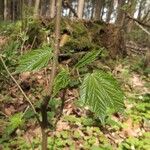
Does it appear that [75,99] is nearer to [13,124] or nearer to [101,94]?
[13,124]


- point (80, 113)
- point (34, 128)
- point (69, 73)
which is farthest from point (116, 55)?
point (69, 73)

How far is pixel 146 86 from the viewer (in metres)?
A: 6.39

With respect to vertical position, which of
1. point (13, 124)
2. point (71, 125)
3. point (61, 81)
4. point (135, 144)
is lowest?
point (135, 144)

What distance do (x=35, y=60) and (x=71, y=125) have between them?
398 centimetres

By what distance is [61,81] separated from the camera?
95 cm

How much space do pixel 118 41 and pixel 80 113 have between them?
284 centimetres

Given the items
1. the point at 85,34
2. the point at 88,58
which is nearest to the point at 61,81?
the point at 88,58

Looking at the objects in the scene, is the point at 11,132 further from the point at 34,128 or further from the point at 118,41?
the point at 118,41

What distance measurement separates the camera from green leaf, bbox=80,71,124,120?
85 cm

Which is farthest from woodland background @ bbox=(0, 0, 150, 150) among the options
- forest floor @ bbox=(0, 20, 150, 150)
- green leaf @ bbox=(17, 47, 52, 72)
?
green leaf @ bbox=(17, 47, 52, 72)

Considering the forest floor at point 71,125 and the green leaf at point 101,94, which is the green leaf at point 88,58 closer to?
the green leaf at point 101,94

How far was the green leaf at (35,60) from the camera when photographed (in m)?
0.97

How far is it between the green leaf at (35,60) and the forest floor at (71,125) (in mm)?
3118

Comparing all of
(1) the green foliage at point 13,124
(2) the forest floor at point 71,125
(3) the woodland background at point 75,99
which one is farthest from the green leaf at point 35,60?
(1) the green foliage at point 13,124
